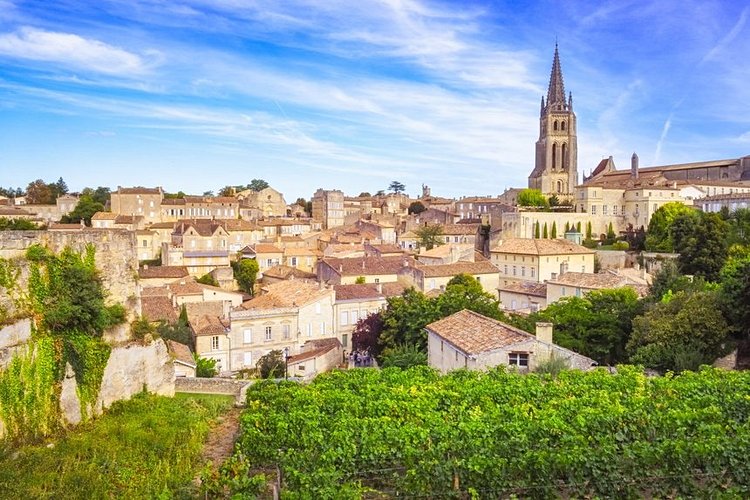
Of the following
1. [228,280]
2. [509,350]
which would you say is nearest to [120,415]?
[509,350]

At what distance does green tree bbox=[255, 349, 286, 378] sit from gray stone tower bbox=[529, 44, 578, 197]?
70281 millimetres

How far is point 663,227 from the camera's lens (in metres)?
55.3

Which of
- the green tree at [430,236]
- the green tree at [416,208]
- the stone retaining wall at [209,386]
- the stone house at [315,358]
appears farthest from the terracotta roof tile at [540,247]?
the green tree at [416,208]

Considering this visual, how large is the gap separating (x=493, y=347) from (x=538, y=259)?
99.9ft

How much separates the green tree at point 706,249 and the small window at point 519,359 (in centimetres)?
2555

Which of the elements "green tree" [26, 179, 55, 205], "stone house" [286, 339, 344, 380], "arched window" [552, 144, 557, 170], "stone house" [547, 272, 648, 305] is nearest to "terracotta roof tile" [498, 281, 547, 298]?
"stone house" [547, 272, 648, 305]

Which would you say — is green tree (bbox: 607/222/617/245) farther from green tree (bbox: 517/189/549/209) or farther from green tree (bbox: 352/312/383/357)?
green tree (bbox: 352/312/383/357)

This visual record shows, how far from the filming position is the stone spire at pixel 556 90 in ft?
320

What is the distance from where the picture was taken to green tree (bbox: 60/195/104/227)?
249 feet

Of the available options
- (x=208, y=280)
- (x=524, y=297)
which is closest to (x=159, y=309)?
(x=208, y=280)

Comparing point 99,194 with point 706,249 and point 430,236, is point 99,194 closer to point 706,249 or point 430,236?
point 430,236

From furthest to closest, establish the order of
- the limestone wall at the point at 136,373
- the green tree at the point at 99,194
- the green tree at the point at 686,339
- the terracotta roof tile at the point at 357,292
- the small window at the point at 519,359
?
the green tree at the point at 99,194, the terracotta roof tile at the point at 357,292, the green tree at the point at 686,339, the small window at the point at 519,359, the limestone wall at the point at 136,373

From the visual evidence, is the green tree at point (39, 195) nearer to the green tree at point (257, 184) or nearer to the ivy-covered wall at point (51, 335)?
the green tree at point (257, 184)

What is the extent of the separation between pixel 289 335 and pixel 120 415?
61.1 ft
